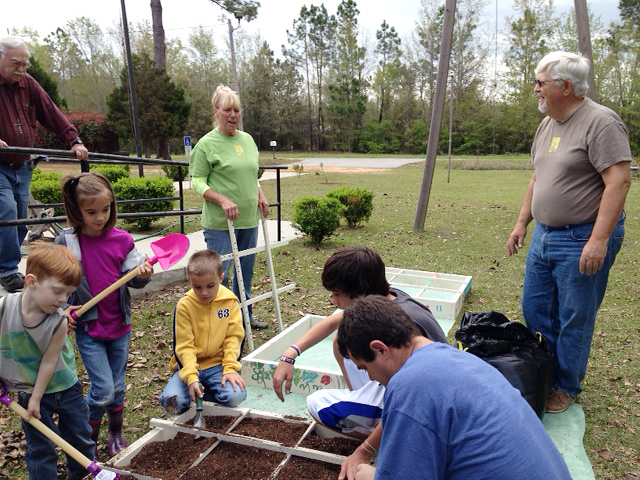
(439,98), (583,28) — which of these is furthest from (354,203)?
(583,28)

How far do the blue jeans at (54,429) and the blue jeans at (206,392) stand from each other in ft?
1.65

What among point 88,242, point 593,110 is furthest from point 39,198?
point 593,110

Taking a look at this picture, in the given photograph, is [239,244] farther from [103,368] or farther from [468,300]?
[468,300]

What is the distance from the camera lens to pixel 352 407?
249cm

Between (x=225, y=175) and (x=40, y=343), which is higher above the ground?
(x=225, y=175)

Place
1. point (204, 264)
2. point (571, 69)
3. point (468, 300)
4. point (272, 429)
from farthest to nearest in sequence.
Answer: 1. point (468, 300)
2. point (204, 264)
3. point (571, 69)
4. point (272, 429)

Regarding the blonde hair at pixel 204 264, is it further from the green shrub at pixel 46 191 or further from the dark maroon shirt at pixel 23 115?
the green shrub at pixel 46 191

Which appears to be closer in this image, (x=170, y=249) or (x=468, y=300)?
(x=170, y=249)

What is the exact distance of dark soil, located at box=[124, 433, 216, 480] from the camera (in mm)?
2383

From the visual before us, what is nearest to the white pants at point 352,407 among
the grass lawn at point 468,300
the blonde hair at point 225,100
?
the grass lawn at point 468,300

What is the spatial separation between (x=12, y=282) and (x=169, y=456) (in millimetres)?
2425

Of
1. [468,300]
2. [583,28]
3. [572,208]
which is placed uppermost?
[583,28]

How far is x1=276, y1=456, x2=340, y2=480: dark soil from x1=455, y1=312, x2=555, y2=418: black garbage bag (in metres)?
1.07

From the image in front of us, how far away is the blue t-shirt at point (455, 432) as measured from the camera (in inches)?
50.5
